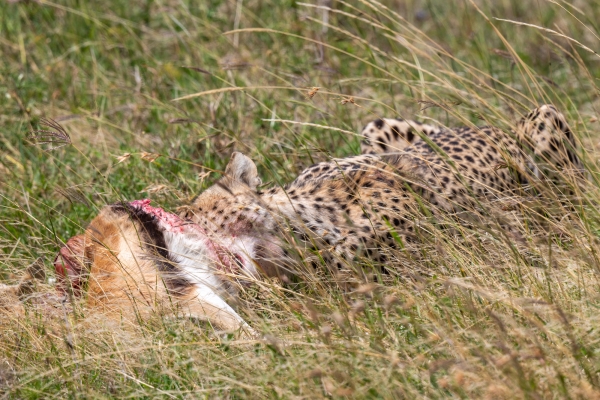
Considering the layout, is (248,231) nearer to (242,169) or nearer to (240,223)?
(240,223)

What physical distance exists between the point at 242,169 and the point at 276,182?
227 millimetres

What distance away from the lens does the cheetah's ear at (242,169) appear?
135 inches

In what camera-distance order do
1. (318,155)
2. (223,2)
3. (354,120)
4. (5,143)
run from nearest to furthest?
(318,155) < (5,143) < (354,120) < (223,2)

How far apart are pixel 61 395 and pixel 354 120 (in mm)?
2619

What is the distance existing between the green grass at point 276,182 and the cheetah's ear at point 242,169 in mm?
135

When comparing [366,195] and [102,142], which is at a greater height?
[366,195]

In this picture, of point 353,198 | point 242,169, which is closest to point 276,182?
point 242,169

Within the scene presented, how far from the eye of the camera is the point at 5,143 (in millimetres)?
4430

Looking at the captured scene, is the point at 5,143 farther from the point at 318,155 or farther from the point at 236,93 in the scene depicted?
the point at 318,155

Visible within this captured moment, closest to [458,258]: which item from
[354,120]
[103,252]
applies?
[103,252]

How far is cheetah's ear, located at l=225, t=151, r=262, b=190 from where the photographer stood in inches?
135

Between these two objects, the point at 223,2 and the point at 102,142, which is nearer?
the point at 102,142

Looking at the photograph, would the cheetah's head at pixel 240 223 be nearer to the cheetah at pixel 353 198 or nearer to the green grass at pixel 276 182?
the cheetah at pixel 353 198

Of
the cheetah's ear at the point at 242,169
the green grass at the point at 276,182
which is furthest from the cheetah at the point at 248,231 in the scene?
the green grass at the point at 276,182
